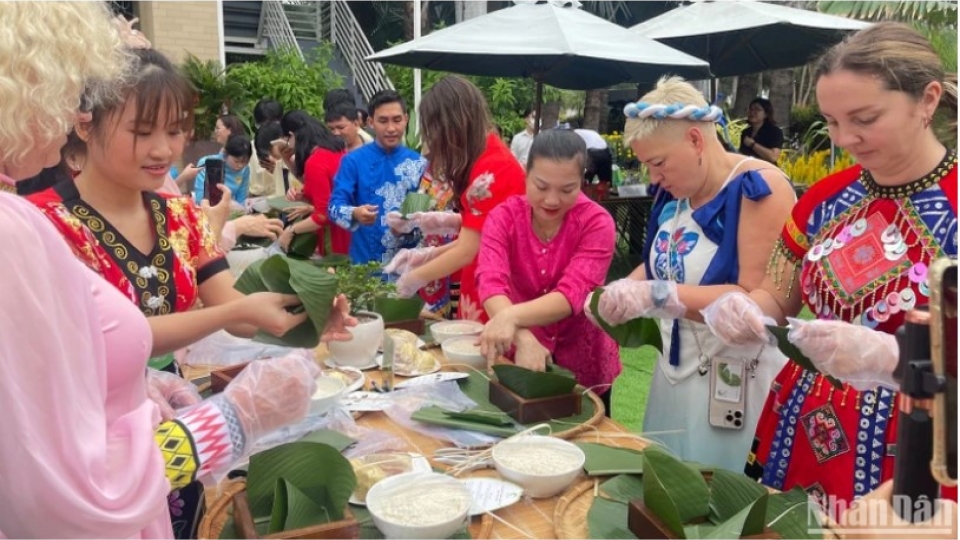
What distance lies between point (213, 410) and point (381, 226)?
272cm

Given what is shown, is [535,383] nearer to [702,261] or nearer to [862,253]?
[702,261]

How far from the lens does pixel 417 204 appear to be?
3.37 m

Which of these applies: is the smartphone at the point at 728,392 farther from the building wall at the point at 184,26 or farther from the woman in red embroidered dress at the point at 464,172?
the building wall at the point at 184,26

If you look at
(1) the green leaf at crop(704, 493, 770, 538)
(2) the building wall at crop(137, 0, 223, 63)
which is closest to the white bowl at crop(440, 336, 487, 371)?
(1) the green leaf at crop(704, 493, 770, 538)

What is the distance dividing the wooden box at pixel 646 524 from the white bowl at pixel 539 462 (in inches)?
6.5

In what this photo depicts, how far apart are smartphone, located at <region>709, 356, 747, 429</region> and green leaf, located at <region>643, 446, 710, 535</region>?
664mm

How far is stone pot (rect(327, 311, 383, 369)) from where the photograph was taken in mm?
2178

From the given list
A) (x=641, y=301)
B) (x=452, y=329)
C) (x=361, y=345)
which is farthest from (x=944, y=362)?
(x=452, y=329)

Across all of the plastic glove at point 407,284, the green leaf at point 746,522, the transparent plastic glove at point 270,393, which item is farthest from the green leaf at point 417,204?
the green leaf at point 746,522

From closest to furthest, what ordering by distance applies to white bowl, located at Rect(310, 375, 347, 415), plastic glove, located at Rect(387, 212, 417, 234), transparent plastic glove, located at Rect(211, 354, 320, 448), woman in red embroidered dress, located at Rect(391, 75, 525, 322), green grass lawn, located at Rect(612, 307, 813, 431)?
transparent plastic glove, located at Rect(211, 354, 320, 448) → white bowl, located at Rect(310, 375, 347, 415) → woman in red embroidered dress, located at Rect(391, 75, 525, 322) → plastic glove, located at Rect(387, 212, 417, 234) → green grass lawn, located at Rect(612, 307, 813, 431)

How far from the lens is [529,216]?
7.84ft

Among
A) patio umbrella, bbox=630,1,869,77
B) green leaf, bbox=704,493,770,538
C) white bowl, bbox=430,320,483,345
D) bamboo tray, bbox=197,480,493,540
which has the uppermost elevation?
patio umbrella, bbox=630,1,869,77

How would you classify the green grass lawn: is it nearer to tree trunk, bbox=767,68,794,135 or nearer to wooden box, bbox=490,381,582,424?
wooden box, bbox=490,381,582,424

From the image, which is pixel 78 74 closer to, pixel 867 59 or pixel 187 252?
pixel 187 252
